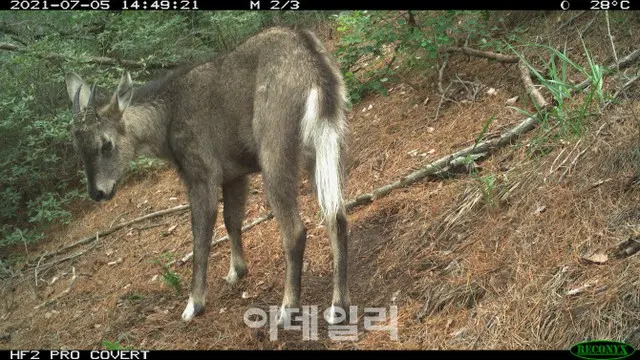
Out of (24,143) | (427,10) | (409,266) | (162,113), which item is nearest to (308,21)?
(427,10)

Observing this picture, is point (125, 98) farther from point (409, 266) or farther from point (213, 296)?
point (409, 266)

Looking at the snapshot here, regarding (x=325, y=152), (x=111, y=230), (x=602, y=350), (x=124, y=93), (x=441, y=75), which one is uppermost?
(x=124, y=93)

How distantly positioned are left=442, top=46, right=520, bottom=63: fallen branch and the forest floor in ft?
0.53

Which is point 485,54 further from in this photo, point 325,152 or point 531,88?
A: point 325,152

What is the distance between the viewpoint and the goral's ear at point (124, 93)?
5656mm

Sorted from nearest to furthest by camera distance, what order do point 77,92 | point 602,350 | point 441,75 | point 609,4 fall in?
point 602,350 → point 77,92 → point 609,4 → point 441,75

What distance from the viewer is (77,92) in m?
5.54

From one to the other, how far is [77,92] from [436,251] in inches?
123

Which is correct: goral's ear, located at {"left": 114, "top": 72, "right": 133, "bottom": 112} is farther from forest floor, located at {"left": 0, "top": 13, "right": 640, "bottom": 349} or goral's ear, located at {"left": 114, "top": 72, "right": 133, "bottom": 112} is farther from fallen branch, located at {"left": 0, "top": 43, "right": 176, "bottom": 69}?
fallen branch, located at {"left": 0, "top": 43, "right": 176, "bottom": 69}

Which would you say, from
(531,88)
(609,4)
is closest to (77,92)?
(531,88)

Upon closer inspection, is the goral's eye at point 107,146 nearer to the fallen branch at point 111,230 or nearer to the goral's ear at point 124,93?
the goral's ear at point 124,93

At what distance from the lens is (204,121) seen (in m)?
5.70

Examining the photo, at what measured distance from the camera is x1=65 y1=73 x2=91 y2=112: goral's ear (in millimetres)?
5547

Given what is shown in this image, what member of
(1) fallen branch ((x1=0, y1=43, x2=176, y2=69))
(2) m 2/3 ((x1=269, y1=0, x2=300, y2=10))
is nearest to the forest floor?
(2) m 2/3 ((x1=269, y1=0, x2=300, y2=10))
